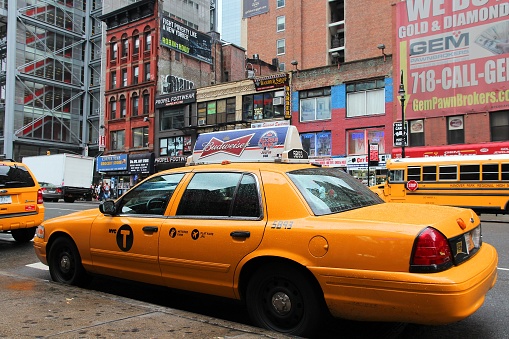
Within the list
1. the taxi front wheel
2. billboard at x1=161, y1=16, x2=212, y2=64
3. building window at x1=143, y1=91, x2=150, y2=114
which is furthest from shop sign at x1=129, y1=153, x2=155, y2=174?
the taxi front wheel

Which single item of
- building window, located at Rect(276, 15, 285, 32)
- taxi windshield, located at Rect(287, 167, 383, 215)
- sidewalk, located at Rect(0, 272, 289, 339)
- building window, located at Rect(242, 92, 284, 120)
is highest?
building window, located at Rect(276, 15, 285, 32)

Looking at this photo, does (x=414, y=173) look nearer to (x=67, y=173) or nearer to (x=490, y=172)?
(x=490, y=172)

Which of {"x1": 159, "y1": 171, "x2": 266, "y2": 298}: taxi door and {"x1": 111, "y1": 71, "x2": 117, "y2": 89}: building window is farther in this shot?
{"x1": 111, "y1": 71, "x2": 117, "y2": 89}: building window

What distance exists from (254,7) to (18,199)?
1975 inches

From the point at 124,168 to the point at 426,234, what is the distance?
41.3m

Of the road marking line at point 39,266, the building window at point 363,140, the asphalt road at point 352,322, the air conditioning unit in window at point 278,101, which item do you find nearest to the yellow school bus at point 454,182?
the building window at point 363,140

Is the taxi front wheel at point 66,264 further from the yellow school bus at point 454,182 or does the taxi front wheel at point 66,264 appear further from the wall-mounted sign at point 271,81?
the wall-mounted sign at point 271,81

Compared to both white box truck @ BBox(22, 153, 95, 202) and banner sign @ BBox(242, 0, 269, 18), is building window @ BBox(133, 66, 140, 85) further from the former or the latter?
banner sign @ BBox(242, 0, 269, 18)

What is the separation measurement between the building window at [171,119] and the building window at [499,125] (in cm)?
2424

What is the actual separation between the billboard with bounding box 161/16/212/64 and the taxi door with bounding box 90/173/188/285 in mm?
39580

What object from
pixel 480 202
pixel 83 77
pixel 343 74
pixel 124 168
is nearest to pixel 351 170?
pixel 343 74

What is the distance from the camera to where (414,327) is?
4.21 metres

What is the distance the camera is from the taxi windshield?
399cm

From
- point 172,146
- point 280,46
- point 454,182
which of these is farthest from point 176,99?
point 454,182
